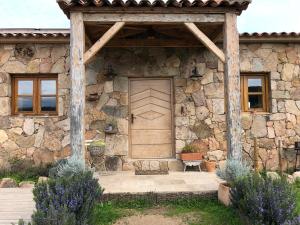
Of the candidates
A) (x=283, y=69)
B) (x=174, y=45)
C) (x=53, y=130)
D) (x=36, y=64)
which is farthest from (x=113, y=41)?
(x=283, y=69)

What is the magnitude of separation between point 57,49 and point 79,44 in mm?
2258

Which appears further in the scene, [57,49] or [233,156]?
[57,49]

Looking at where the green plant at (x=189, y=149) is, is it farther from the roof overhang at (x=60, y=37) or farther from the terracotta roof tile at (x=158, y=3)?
the terracotta roof tile at (x=158, y=3)

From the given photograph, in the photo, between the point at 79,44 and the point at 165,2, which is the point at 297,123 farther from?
the point at 79,44

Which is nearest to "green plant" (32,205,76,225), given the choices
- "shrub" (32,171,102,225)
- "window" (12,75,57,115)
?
"shrub" (32,171,102,225)

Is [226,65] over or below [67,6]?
below

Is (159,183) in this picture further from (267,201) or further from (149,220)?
(267,201)

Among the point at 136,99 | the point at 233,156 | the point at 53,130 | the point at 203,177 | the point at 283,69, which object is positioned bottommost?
the point at 203,177

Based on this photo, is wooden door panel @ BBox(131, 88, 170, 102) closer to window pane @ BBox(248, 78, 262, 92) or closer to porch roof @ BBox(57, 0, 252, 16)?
window pane @ BBox(248, 78, 262, 92)

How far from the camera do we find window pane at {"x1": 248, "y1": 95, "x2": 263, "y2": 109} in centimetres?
754

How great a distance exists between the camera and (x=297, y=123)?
24.4 ft

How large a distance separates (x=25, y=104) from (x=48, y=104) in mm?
498

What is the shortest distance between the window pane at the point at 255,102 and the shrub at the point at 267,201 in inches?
160

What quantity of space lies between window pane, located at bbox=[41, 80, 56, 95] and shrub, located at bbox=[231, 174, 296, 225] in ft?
16.3
